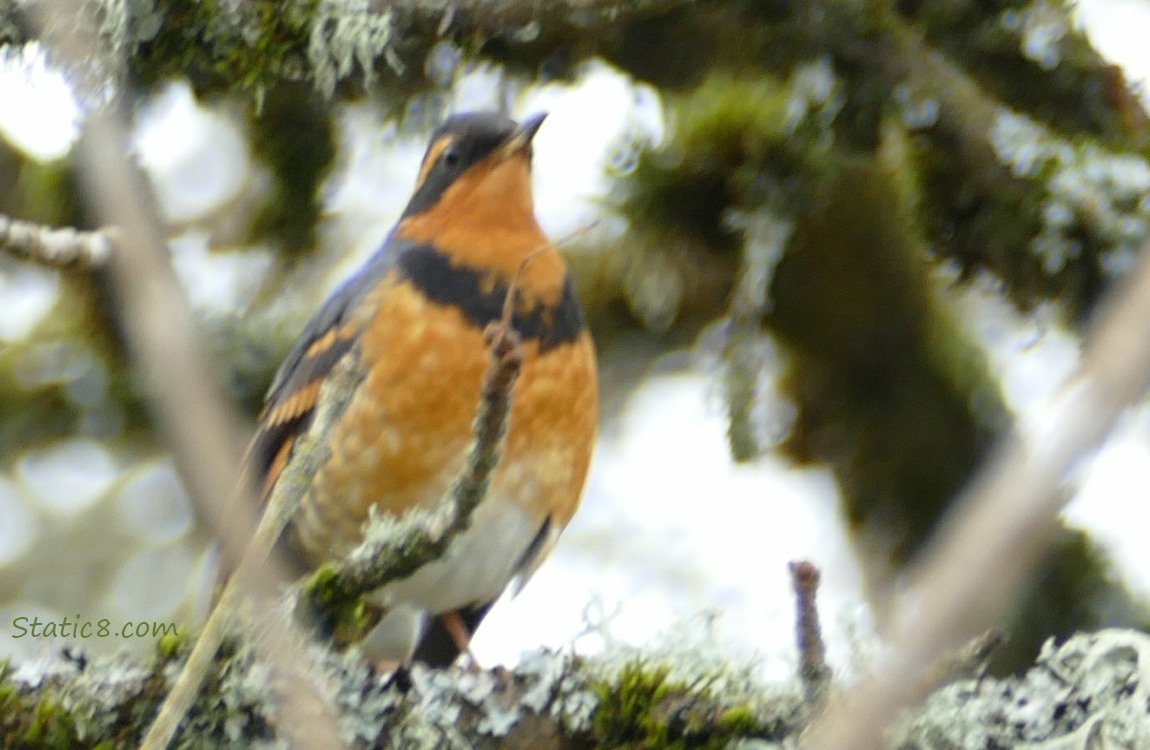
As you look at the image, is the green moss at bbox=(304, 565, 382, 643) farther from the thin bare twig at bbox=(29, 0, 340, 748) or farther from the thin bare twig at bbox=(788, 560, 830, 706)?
the thin bare twig at bbox=(29, 0, 340, 748)

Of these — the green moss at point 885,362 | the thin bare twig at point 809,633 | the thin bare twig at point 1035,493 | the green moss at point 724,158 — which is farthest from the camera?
the green moss at point 724,158

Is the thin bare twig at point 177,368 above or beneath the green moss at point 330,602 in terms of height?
beneath

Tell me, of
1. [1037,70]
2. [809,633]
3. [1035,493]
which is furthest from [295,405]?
[1035,493]

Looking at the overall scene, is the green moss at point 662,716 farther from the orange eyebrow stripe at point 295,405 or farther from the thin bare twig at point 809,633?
the orange eyebrow stripe at point 295,405

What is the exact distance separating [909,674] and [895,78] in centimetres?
385

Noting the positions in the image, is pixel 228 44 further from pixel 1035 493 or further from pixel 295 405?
pixel 1035 493

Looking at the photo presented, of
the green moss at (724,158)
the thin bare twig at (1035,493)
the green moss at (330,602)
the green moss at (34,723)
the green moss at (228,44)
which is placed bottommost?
the thin bare twig at (1035,493)

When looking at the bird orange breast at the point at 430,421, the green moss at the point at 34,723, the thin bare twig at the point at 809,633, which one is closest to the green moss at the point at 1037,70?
the bird orange breast at the point at 430,421

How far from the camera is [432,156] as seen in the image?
4227mm

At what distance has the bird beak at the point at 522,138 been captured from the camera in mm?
3920

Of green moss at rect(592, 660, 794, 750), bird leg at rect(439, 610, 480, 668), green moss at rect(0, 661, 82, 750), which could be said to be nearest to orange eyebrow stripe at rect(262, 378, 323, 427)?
bird leg at rect(439, 610, 480, 668)

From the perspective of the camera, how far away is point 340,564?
2.29m

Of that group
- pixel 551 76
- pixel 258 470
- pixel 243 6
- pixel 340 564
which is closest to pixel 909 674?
pixel 340 564

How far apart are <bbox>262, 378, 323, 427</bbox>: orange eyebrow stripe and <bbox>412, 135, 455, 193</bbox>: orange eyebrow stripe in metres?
0.95
